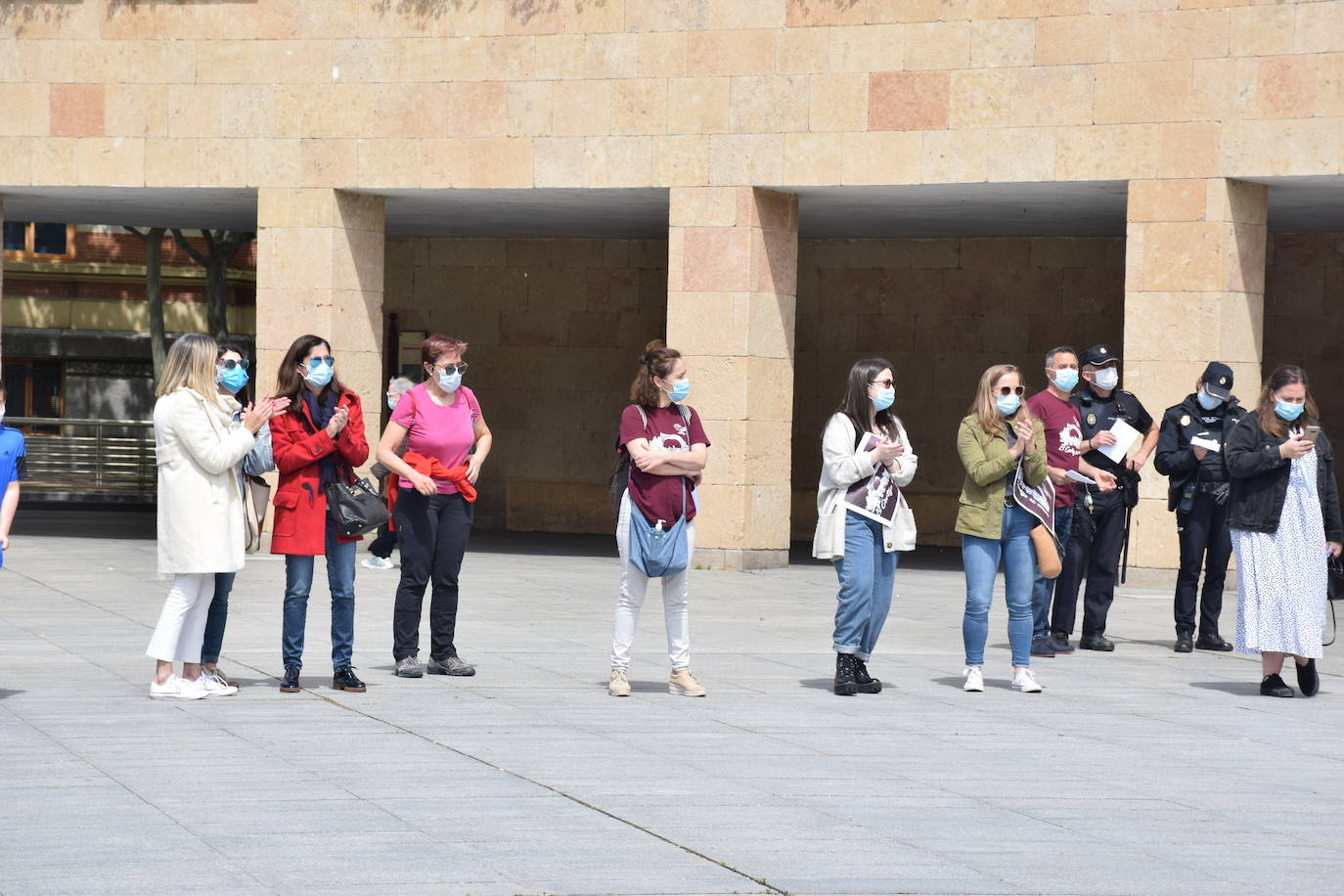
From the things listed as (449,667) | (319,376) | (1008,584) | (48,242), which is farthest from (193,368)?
(48,242)

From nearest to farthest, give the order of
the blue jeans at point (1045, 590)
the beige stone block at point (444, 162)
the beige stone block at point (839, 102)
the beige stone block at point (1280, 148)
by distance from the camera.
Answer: the blue jeans at point (1045, 590), the beige stone block at point (1280, 148), the beige stone block at point (839, 102), the beige stone block at point (444, 162)

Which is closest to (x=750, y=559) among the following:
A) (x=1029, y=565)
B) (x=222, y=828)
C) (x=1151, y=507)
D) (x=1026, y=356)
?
(x=1151, y=507)

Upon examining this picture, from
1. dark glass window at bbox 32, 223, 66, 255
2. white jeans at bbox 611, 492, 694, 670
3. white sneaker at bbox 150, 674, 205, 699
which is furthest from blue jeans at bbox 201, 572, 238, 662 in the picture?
dark glass window at bbox 32, 223, 66, 255

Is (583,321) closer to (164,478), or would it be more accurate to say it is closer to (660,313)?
(660,313)

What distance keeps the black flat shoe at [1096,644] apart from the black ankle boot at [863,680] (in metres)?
2.72

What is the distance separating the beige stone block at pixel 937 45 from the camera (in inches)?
635

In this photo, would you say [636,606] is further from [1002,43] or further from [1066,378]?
[1002,43]

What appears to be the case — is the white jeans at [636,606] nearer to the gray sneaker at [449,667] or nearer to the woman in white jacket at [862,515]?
the woman in white jacket at [862,515]

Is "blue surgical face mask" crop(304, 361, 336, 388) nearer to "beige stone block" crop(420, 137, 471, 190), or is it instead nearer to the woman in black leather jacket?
the woman in black leather jacket

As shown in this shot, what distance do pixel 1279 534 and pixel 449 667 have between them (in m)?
4.36

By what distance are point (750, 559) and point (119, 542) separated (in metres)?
6.53

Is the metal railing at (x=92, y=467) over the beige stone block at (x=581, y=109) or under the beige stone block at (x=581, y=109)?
under

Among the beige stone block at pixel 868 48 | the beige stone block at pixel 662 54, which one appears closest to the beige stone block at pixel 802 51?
the beige stone block at pixel 868 48

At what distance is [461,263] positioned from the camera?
23.0m
